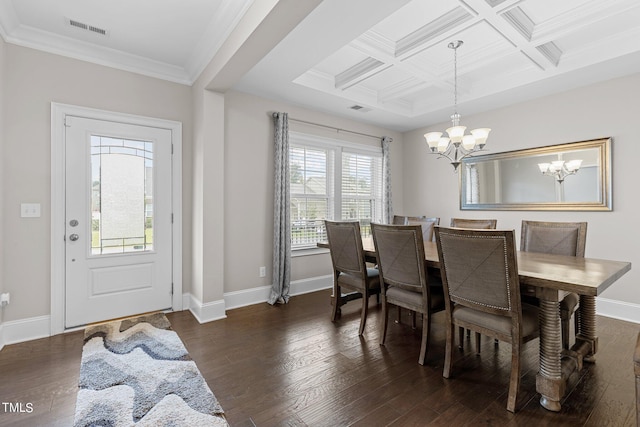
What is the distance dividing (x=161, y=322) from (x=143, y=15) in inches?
113

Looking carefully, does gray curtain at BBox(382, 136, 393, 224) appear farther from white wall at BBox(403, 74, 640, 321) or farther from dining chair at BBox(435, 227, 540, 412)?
dining chair at BBox(435, 227, 540, 412)

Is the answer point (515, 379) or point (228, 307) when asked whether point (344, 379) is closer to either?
point (515, 379)

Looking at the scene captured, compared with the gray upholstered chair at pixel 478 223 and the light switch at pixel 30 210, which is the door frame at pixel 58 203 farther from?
the gray upholstered chair at pixel 478 223

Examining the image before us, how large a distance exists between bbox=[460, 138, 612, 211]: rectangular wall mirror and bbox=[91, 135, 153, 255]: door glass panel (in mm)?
4406

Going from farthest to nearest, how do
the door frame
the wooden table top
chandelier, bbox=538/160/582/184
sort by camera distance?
chandelier, bbox=538/160/582/184 → the door frame → the wooden table top

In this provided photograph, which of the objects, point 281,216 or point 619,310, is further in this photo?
point 281,216

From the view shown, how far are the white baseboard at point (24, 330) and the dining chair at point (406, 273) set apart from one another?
3.13 metres

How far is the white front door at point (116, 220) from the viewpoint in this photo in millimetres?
2943

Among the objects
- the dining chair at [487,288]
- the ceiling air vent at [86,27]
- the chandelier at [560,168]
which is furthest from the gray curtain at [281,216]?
the chandelier at [560,168]

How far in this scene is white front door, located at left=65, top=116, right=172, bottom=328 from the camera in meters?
2.94

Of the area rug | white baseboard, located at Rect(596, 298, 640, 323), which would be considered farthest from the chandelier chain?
the area rug

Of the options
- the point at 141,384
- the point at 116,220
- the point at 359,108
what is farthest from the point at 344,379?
the point at 359,108

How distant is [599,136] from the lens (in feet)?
11.3

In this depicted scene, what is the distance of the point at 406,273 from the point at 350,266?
0.71 meters
